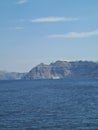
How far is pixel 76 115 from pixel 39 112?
10.6 m

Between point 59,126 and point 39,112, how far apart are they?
65.4ft

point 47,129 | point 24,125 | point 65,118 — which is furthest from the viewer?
point 65,118

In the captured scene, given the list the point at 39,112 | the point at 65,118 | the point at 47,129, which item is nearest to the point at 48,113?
the point at 39,112

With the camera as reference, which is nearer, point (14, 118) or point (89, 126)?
point (89, 126)

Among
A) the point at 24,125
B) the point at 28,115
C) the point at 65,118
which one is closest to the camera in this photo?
the point at 24,125

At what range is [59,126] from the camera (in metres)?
65.4

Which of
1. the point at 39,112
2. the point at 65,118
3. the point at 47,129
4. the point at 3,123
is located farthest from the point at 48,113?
the point at 47,129

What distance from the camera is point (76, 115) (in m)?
78.1

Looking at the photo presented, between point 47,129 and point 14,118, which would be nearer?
point 47,129

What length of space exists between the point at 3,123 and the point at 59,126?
12249 millimetres

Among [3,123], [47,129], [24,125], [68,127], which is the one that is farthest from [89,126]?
[3,123]

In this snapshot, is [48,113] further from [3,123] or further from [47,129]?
[47,129]

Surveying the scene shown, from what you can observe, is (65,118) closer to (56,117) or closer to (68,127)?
(56,117)

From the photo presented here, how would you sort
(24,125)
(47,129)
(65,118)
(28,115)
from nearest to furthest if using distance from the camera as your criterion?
(47,129) < (24,125) < (65,118) < (28,115)
